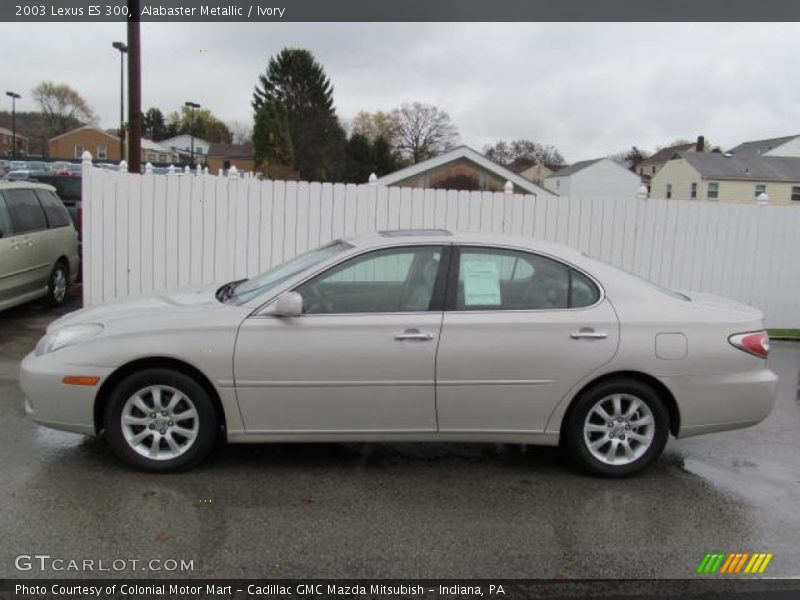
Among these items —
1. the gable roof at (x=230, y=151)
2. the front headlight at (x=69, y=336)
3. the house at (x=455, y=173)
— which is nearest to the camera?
the front headlight at (x=69, y=336)

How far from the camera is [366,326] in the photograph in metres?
4.36

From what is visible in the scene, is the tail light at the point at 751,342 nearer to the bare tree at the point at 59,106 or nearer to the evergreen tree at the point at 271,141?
the evergreen tree at the point at 271,141

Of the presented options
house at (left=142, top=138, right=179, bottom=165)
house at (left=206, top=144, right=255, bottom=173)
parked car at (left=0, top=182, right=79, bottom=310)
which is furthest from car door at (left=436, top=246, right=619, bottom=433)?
house at (left=142, top=138, right=179, bottom=165)

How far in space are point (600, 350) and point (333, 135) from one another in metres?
61.6

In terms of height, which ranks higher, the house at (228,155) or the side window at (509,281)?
the house at (228,155)

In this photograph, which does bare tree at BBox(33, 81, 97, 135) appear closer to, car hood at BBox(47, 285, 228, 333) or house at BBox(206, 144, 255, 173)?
house at BBox(206, 144, 255, 173)

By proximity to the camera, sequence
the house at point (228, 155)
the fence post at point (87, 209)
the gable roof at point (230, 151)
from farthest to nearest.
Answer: the gable roof at point (230, 151) → the house at point (228, 155) → the fence post at point (87, 209)

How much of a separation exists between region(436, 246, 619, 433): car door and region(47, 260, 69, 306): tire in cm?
762

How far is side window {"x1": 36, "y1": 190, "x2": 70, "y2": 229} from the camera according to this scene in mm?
10142

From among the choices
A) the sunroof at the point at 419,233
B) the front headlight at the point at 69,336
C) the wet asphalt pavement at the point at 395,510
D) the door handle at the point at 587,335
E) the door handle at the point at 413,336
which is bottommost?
the wet asphalt pavement at the point at 395,510

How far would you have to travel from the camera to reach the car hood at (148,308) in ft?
14.7

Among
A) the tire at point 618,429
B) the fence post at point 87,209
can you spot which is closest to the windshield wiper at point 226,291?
the tire at point 618,429

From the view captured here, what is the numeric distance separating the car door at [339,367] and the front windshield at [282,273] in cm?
28

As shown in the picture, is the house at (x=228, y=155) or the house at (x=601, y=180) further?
the house at (x=228, y=155)
